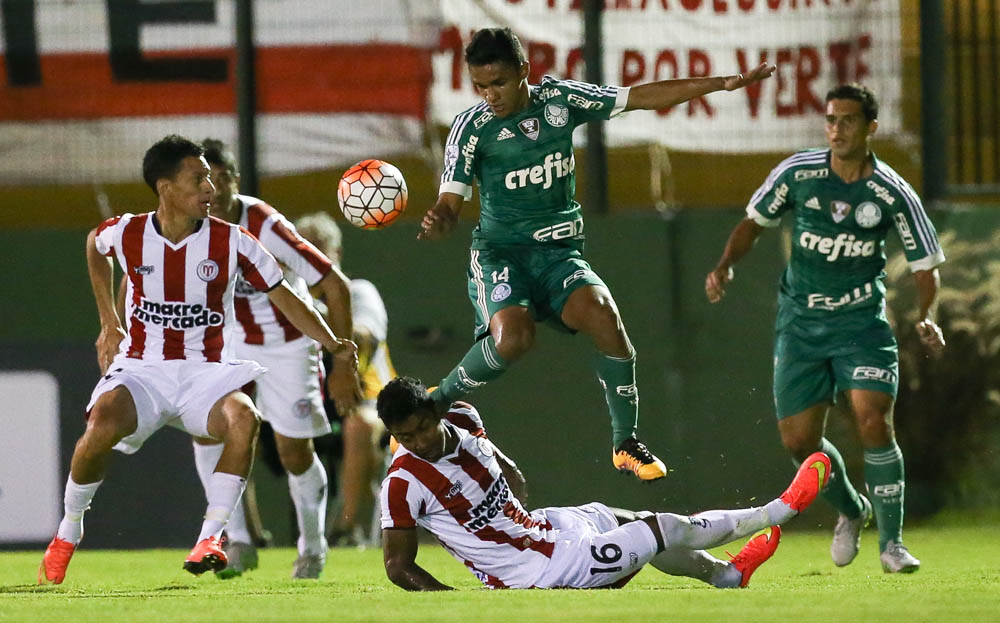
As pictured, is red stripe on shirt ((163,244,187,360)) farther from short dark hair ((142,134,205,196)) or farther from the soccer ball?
the soccer ball

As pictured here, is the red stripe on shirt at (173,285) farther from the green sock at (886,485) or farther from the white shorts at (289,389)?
the green sock at (886,485)

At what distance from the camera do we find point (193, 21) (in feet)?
35.5

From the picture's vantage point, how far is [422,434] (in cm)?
646

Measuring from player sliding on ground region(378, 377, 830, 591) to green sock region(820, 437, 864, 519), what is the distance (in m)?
1.53

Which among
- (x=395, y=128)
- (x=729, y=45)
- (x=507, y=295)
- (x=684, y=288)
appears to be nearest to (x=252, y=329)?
(x=507, y=295)

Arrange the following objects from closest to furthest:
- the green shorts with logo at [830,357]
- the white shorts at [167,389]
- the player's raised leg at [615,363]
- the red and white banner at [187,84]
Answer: the white shorts at [167,389], the player's raised leg at [615,363], the green shorts with logo at [830,357], the red and white banner at [187,84]

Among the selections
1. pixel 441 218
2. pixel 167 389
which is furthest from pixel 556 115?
pixel 167 389

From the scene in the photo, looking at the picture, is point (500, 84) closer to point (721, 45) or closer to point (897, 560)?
point (897, 560)

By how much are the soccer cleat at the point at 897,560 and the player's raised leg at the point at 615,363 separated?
1.37 metres

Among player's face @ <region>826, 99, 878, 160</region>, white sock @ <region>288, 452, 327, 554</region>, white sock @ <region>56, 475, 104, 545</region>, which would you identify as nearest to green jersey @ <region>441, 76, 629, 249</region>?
player's face @ <region>826, 99, 878, 160</region>

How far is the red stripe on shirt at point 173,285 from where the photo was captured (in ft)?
23.7

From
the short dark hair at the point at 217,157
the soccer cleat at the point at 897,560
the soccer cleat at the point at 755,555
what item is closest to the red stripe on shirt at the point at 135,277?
the short dark hair at the point at 217,157

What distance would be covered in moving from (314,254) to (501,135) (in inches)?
47.3

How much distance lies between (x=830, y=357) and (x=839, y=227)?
65 centimetres
